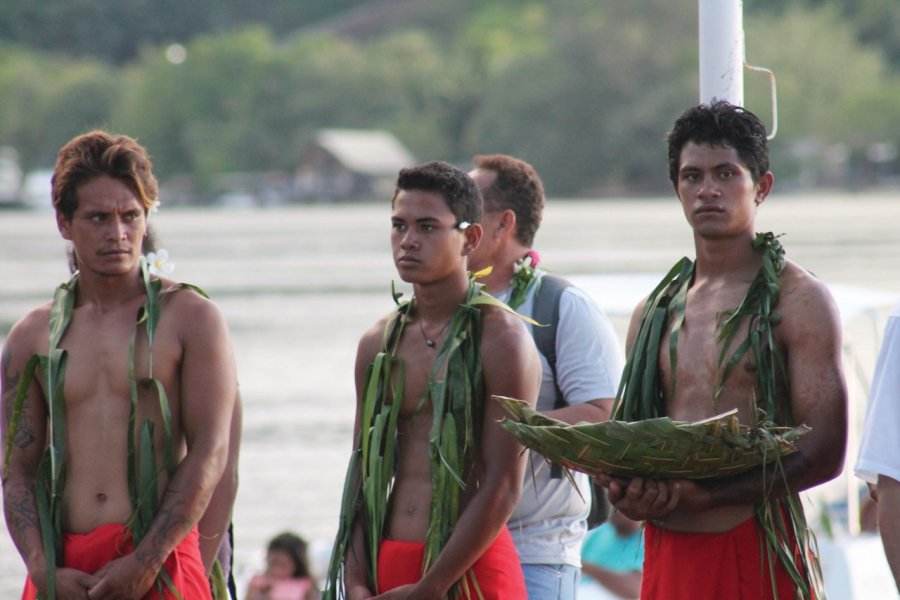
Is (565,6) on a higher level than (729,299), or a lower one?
higher

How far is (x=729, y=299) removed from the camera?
4.25 m

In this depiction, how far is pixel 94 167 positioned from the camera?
183 inches

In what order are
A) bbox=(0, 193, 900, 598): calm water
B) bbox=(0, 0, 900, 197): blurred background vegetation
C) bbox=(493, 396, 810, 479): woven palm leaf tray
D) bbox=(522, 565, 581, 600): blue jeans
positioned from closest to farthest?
bbox=(493, 396, 810, 479): woven palm leaf tray < bbox=(522, 565, 581, 600): blue jeans < bbox=(0, 193, 900, 598): calm water < bbox=(0, 0, 900, 197): blurred background vegetation

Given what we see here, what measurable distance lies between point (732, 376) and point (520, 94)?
3826 inches

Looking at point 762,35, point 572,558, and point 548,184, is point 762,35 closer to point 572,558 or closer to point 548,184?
point 548,184

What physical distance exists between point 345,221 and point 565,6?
33.5m

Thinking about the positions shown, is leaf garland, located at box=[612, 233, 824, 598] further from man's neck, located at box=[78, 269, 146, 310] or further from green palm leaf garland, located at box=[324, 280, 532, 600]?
man's neck, located at box=[78, 269, 146, 310]

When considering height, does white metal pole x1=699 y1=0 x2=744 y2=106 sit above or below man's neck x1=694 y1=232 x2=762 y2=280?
above

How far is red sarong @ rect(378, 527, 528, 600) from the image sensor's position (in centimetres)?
438

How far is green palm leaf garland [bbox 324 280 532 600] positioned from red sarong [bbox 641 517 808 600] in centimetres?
61

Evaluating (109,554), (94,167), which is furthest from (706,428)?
(94,167)

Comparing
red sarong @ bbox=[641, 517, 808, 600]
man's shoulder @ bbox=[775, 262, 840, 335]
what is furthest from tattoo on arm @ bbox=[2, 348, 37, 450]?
man's shoulder @ bbox=[775, 262, 840, 335]

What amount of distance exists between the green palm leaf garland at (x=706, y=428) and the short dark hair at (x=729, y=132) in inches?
8.6

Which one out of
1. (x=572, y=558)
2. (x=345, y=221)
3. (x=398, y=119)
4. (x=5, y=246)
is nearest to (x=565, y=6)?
(x=398, y=119)
